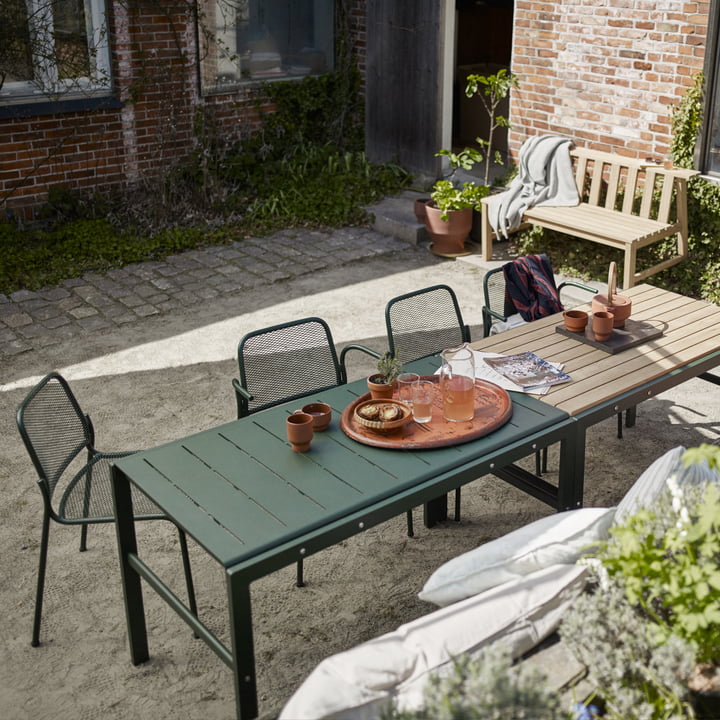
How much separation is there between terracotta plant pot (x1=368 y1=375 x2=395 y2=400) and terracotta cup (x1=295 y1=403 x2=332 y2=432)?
0.20m

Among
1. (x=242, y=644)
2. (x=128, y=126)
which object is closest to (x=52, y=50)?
(x=128, y=126)

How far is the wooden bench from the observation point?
6.59 meters

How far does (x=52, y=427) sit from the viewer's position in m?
3.69

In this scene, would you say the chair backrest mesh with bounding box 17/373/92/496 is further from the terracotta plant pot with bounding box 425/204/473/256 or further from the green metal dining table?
the terracotta plant pot with bounding box 425/204/473/256

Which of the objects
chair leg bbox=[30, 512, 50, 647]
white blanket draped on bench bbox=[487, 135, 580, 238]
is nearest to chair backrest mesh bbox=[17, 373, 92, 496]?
chair leg bbox=[30, 512, 50, 647]

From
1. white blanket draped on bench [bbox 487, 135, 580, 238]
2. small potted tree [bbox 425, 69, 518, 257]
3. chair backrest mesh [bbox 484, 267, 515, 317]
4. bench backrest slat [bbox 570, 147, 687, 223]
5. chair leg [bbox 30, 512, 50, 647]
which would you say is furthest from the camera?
small potted tree [bbox 425, 69, 518, 257]

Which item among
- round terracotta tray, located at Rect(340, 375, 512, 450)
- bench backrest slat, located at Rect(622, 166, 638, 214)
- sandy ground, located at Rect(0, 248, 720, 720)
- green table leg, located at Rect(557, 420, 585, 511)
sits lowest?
sandy ground, located at Rect(0, 248, 720, 720)

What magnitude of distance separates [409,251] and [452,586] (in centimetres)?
538

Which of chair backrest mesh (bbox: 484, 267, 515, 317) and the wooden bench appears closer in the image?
chair backrest mesh (bbox: 484, 267, 515, 317)

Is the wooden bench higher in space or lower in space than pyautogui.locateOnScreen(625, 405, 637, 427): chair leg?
higher

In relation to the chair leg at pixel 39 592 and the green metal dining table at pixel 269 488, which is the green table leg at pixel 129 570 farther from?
the chair leg at pixel 39 592

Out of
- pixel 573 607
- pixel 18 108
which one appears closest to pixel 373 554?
pixel 573 607

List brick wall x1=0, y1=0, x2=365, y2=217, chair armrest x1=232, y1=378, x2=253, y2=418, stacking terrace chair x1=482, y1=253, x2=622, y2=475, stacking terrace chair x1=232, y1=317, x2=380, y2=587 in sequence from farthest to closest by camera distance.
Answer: brick wall x1=0, y1=0, x2=365, y2=217
stacking terrace chair x1=482, y1=253, x2=622, y2=475
stacking terrace chair x1=232, y1=317, x2=380, y2=587
chair armrest x1=232, y1=378, x2=253, y2=418

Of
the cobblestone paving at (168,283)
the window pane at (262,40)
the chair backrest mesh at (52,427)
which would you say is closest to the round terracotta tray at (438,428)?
the chair backrest mesh at (52,427)
